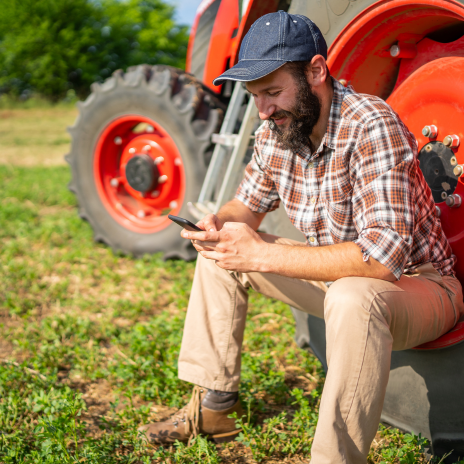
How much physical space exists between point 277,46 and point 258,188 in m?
0.62

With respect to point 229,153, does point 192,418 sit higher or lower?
lower

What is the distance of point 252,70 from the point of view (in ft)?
5.45

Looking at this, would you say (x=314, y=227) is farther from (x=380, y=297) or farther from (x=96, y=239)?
(x=96, y=239)

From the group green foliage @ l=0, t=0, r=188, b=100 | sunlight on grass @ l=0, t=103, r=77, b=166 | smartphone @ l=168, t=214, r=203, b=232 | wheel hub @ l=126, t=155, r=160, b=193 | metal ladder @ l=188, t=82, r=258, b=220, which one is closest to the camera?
smartphone @ l=168, t=214, r=203, b=232

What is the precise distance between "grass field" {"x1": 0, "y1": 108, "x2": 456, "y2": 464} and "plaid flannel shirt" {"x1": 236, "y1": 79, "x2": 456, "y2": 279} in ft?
2.38

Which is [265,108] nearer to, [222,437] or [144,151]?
[222,437]

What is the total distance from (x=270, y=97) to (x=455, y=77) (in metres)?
0.68

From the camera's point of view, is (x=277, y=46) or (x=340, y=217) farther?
(x=340, y=217)

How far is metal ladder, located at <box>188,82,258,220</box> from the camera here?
8.89 ft

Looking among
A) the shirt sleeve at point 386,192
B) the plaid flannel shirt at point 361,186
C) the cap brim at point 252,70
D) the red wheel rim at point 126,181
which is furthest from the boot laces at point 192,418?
the red wheel rim at point 126,181

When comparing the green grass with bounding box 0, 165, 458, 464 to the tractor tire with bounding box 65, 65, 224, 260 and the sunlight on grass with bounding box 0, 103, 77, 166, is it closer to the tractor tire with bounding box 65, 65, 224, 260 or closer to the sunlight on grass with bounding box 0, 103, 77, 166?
the tractor tire with bounding box 65, 65, 224, 260

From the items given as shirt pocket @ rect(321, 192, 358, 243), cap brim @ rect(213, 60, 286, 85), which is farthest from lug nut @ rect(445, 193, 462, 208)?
cap brim @ rect(213, 60, 286, 85)

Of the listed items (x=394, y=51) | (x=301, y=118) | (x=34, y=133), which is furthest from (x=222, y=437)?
(x=34, y=133)

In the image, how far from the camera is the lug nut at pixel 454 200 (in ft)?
5.95
